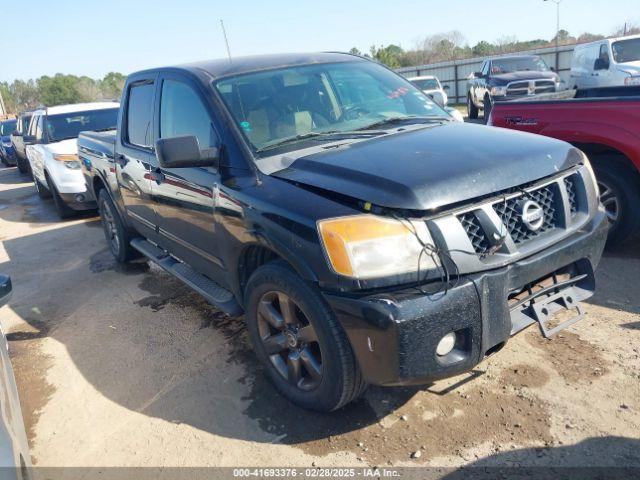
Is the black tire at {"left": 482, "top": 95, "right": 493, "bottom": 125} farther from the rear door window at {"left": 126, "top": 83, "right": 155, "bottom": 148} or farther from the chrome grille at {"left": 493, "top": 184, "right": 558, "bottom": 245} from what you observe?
the rear door window at {"left": 126, "top": 83, "right": 155, "bottom": 148}

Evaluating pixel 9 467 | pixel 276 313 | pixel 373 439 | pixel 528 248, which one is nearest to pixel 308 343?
pixel 276 313

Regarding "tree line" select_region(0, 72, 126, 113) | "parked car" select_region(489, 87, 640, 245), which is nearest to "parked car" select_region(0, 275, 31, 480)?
"parked car" select_region(489, 87, 640, 245)

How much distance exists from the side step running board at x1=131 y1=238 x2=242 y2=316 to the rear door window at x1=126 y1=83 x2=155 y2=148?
962mm

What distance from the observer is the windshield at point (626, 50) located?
1234cm

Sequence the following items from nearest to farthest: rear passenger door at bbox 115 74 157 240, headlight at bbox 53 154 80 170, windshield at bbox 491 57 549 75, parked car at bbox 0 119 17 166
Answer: rear passenger door at bbox 115 74 157 240 < headlight at bbox 53 154 80 170 < windshield at bbox 491 57 549 75 < parked car at bbox 0 119 17 166

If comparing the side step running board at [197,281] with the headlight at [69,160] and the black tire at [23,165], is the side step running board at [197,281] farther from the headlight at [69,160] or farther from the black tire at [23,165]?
the black tire at [23,165]

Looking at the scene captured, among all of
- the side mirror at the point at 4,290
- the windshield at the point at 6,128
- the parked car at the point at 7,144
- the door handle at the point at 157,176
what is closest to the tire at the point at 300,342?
the side mirror at the point at 4,290

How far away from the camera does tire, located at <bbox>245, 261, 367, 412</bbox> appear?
253 centimetres

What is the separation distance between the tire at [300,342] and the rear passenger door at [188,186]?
0.63m

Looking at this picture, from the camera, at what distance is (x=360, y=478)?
248cm

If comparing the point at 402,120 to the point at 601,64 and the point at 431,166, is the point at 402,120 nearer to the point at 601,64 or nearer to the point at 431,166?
the point at 431,166

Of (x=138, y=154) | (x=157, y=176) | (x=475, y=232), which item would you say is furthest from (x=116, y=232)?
(x=475, y=232)

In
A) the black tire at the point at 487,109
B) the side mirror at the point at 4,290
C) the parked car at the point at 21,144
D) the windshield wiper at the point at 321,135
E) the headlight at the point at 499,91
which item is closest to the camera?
the side mirror at the point at 4,290

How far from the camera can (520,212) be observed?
261 centimetres
